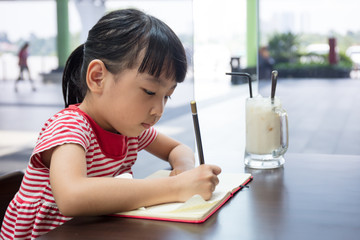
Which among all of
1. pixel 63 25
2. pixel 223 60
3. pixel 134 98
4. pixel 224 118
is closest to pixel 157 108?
pixel 134 98

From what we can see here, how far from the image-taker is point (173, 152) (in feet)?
3.77

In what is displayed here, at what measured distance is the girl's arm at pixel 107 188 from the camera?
72 centimetres

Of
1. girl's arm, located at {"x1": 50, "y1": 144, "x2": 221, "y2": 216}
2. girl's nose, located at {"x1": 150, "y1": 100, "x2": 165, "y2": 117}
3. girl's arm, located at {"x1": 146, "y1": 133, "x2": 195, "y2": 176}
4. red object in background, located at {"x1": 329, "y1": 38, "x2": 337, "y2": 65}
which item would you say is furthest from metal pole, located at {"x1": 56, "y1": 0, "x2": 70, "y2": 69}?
red object in background, located at {"x1": 329, "y1": 38, "x2": 337, "y2": 65}

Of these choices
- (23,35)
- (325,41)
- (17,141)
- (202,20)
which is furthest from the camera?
(325,41)

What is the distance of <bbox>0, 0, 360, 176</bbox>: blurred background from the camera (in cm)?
484

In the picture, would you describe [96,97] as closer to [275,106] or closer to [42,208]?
[42,208]

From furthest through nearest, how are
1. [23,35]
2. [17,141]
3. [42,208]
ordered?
[23,35] → [17,141] → [42,208]

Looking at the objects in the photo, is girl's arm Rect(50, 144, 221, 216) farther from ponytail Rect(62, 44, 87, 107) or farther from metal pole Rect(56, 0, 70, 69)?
metal pole Rect(56, 0, 70, 69)

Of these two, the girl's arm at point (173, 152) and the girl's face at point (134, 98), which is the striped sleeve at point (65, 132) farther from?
the girl's arm at point (173, 152)

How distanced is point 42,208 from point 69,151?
0.17m

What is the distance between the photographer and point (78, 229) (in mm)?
672

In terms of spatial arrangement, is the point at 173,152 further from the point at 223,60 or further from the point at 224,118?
the point at 223,60

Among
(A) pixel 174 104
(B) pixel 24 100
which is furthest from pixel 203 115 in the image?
(B) pixel 24 100

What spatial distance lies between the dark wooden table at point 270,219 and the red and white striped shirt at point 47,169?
20 centimetres
